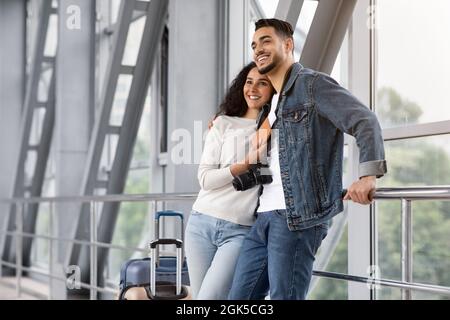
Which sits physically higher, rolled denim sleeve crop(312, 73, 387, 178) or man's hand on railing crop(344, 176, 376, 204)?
rolled denim sleeve crop(312, 73, 387, 178)

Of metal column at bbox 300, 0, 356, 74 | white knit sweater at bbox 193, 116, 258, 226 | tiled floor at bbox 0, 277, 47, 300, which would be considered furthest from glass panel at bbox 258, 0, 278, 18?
tiled floor at bbox 0, 277, 47, 300

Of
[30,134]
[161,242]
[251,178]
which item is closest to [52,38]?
[30,134]

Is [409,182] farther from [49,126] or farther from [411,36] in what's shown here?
[49,126]

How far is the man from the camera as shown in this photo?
165 cm

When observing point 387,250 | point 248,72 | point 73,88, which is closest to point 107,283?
point 73,88

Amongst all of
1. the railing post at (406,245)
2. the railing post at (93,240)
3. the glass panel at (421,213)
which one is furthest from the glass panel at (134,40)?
the railing post at (406,245)

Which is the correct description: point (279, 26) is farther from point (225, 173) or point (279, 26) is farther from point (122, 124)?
point (122, 124)

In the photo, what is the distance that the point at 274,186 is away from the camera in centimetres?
180

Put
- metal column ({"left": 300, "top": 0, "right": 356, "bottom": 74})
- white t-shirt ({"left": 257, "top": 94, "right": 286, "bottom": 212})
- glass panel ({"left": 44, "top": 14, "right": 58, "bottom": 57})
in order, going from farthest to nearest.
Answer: glass panel ({"left": 44, "top": 14, "right": 58, "bottom": 57}) < metal column ({"left": 300, "top": 0, "right": 356, "bottom": 74}) < white t-shirt ({"left": 257, "top": 94, "right": 286, "bottom": 212})

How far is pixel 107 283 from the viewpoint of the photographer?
20.8ft

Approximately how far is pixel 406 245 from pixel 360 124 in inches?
19.2

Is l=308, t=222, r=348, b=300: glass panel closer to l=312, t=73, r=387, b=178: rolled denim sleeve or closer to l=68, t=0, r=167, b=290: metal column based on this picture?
l=312, t=73, r=387, b=178: rolled denim sleeve
